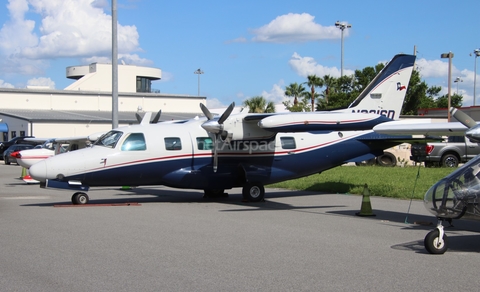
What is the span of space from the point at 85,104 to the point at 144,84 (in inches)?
531

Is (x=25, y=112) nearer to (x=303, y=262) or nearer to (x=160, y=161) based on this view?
(x=160, y=161)

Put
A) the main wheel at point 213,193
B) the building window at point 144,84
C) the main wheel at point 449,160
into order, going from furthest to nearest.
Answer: the building window at point 144,84
the main wheel at point 449,160
the main wheel at point 213,193

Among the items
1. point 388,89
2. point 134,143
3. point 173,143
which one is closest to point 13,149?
point 134,143

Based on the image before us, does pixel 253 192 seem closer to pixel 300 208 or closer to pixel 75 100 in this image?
pixel 300 208

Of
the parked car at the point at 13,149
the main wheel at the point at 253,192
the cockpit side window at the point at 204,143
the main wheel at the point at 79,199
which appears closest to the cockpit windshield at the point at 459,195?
the main wheel at the point at 253,192

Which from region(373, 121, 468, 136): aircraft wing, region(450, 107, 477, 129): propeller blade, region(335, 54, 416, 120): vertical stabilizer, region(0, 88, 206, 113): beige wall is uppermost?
region(0, 88, 206, 113): beige wall

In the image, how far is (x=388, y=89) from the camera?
19.5 meters

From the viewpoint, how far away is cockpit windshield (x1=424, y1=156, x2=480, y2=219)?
9.19m

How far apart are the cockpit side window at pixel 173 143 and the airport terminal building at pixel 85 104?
1325 inches

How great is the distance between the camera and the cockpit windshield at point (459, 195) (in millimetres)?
9188

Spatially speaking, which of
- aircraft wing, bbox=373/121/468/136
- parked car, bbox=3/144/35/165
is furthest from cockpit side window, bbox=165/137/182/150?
parked car, bbox=3/144/35/165

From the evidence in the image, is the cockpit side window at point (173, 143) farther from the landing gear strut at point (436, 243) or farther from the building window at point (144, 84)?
the building window at point (144, 84)

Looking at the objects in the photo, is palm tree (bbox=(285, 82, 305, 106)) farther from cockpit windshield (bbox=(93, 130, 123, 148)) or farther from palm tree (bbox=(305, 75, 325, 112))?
cockpit windshield (bbox=(93, 130, 123, 148))

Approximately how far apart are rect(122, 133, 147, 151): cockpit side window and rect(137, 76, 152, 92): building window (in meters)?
60.6
